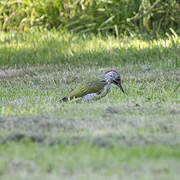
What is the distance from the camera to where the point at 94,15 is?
14.0 metres

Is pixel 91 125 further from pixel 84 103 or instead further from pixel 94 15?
pixel 94 15

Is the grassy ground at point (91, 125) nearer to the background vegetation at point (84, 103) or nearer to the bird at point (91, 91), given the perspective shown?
the background vegetation at point (84, 103)

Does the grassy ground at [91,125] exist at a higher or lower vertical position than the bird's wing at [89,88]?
lower

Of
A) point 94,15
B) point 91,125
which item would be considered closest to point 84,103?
point 91,125

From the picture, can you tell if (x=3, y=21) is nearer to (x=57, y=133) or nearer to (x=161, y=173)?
(x=57, y=133)

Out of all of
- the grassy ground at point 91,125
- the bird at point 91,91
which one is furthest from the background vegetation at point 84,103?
the bird at point 91,91

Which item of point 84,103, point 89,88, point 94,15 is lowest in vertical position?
point 84,103

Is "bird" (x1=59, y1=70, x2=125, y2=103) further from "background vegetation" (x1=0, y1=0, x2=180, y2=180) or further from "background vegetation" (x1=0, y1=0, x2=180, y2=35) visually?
"background vegetation" (x1=0, y1=0, x2=180, y2=35)

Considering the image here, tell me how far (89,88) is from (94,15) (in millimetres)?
7558

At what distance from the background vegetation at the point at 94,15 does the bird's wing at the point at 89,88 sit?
6278 mm

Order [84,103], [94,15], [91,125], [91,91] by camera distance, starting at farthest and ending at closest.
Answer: [94,15] → [91,91] → [84,103] → [91,125]

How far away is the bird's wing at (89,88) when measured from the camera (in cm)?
670

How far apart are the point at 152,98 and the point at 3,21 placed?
979 centimetres

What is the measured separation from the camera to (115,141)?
4012 mm
